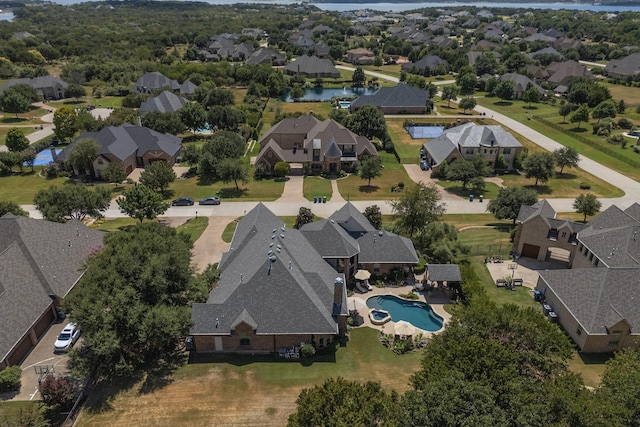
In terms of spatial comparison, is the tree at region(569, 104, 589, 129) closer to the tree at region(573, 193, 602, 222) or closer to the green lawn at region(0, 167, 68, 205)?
the tree at region(573, 193, 602, 222)

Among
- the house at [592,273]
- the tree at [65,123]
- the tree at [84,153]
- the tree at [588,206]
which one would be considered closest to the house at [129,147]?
the tree at [84,153]

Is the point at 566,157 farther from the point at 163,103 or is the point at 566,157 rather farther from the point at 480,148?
the point at 163,103

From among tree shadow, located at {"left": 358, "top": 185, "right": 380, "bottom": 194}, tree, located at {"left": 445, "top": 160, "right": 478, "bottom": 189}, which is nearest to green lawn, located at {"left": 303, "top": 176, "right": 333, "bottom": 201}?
tree shadow, located at {"left": 358, "top": 185, "right": 380, "bottom": 194}

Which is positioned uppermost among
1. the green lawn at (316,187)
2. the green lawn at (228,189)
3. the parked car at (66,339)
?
the parked car at (66,339)

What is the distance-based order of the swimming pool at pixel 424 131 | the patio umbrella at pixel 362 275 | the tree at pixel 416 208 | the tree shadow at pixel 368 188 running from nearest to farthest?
the patio umbrella at pixel 362 275
the tree at pixel 416 208
the tree shadow at pixel 368 188
the swimming pool at pixel 424 131

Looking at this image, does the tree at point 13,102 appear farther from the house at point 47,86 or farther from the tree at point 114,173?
the tree at point 114,173

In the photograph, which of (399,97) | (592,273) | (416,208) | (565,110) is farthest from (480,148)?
(592,273)
